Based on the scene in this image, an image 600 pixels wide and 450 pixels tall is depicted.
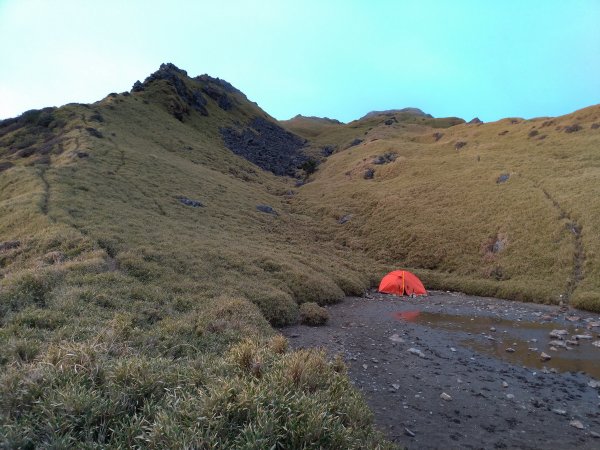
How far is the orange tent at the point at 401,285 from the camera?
31.7m

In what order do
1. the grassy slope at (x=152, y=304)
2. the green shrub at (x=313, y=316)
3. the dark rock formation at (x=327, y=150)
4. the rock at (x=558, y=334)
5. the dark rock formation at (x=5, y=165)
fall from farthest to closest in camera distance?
the dark rock formation at (x=327, y=150), the dark rock formation at (x=5, y=165), the green shrub at (x=313, y=316), the rock at (x=558, y=334), the grassy slope at (x=152, y=304)

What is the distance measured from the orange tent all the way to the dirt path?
7.33 meters

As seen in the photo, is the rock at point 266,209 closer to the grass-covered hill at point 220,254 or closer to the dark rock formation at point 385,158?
the grass-covered hill at point 220,254

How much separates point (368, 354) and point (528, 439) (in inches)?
296

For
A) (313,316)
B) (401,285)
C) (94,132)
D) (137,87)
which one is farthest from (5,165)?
(137,87)

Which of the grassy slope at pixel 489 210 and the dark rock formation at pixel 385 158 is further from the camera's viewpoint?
the dark rock formation at pixel 385 158

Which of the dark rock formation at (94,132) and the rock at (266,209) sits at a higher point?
the dark rock formation at (94,132)

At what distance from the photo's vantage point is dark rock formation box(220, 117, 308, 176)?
8812 cm

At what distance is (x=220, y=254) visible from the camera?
26938 millimetres

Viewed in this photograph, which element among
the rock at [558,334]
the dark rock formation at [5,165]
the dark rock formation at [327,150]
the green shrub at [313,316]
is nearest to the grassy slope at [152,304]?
the green shrub at [313,316]

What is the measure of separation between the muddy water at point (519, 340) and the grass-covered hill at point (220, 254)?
6036mm

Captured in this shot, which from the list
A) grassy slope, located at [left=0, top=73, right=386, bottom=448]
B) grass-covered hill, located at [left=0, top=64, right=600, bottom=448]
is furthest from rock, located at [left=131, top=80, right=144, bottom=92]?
grassy slope, located at [left=0, top=73, right=386, bottom=448]

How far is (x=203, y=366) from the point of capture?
31.9ft

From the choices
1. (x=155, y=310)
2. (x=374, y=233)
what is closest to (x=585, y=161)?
(x=374, y=233)
